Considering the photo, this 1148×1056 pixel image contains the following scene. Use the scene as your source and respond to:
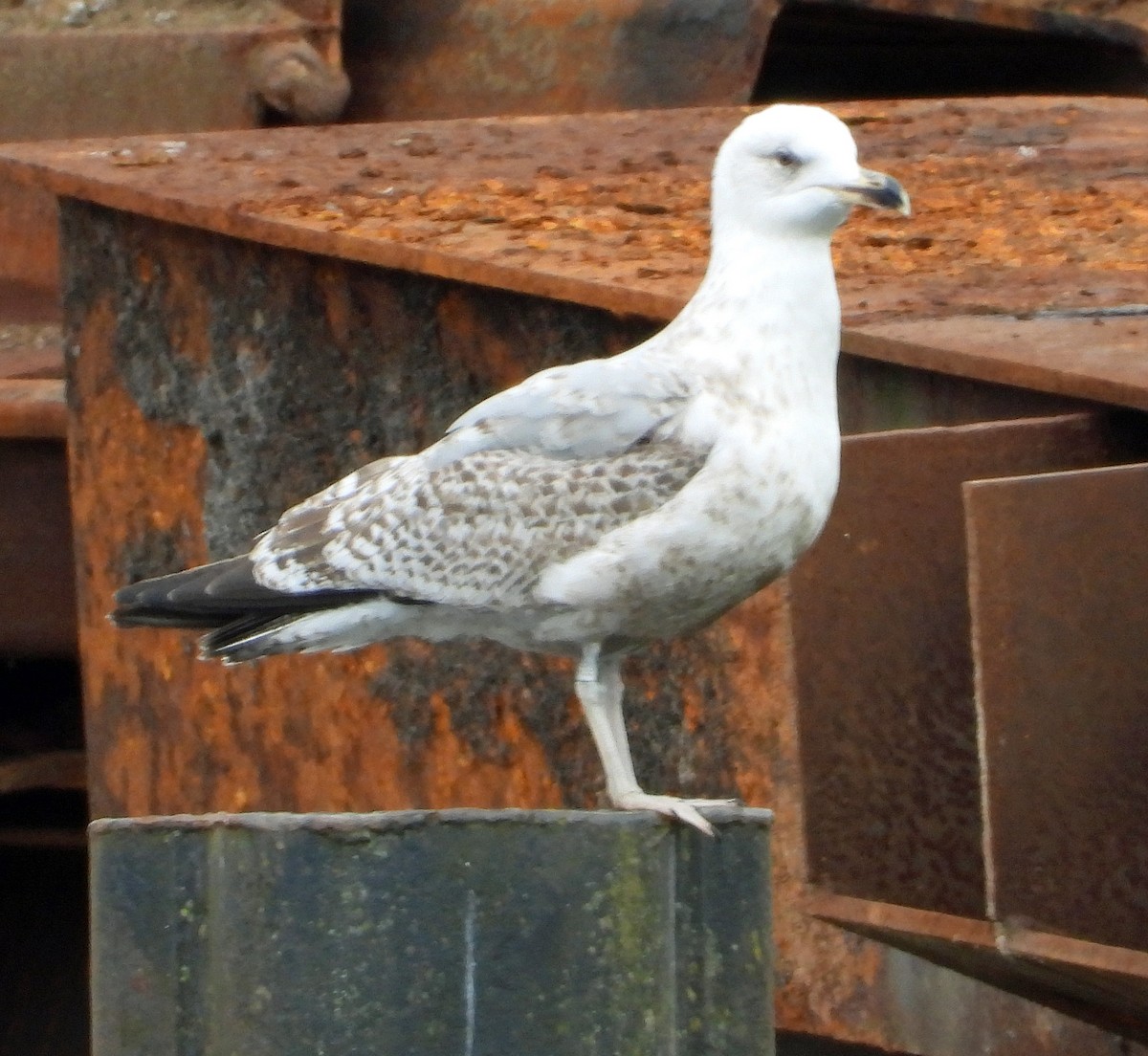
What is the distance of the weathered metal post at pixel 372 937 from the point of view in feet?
7.35

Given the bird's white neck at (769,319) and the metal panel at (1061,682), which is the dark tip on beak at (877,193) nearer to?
the bird's white neck at (769,319)

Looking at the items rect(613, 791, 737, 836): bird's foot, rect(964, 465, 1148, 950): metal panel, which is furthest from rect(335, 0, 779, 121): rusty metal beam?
rect(964, 465, 1148, 950): metal panel

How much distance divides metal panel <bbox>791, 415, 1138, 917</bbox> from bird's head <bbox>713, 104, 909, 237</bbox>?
1.34 feet

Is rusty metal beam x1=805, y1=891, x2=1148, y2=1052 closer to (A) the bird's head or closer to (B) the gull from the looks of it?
(B) the gull

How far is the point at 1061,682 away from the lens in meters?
2.75

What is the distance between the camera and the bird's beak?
333cm

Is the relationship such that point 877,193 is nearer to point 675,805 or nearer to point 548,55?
point 675,805

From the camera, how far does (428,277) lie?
408cm

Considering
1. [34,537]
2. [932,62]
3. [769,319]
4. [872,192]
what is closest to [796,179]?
[872,192]

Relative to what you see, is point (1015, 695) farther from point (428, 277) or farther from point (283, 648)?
point (428, 277)

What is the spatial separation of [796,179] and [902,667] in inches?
29.7

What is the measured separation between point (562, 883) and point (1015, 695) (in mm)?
685

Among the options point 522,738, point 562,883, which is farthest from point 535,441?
point 562,883

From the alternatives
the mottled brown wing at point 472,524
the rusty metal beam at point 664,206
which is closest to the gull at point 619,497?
the mottled brown wing at point 472,524
